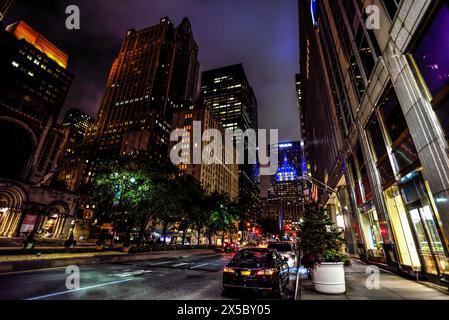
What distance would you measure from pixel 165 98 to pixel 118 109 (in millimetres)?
29478

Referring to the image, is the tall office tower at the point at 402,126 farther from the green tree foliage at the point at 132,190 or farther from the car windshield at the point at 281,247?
the green tree foliage at the point at 132,190

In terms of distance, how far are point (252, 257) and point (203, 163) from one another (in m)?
86.4

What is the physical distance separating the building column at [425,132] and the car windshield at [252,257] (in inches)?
260

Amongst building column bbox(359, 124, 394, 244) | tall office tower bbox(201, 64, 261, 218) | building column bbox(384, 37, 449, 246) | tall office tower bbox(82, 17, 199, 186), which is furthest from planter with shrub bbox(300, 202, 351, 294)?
tall office tower bbox(201, 64, 261, 218)

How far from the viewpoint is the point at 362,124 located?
1717 cm

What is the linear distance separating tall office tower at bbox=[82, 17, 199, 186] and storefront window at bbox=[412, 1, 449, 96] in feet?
335

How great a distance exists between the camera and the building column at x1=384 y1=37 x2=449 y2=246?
8.23 metres

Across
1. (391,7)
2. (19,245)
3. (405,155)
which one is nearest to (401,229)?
(405,155)

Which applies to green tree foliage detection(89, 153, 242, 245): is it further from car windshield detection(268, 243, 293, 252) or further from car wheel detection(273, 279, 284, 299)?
car wheel detection(273, 279, 284, 299)

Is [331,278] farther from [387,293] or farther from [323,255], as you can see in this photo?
[387,293]

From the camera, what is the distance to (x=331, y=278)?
7.86 metres

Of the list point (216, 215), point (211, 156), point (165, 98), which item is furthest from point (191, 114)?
point (216, 215)

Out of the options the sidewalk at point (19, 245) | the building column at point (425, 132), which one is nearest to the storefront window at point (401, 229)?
the building column at point (425, 132)
